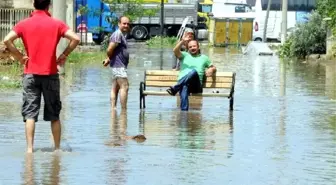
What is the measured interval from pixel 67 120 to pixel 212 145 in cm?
325

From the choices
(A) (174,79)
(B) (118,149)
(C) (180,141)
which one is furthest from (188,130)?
(A) (174,79)

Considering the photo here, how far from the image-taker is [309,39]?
38562 mm

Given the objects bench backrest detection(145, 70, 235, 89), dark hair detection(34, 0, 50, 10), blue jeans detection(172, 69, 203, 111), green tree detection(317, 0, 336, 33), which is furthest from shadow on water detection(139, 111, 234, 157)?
green tree detection(317, 0, 336, 33)

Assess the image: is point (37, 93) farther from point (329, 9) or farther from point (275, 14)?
point (275, 14)

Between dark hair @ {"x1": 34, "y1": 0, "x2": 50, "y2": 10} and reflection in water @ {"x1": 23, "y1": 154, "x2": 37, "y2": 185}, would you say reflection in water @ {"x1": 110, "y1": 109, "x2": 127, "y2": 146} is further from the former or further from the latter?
dark hair @ {"x1": 34, "y1": 0, "x2": 50, "y2": 10}

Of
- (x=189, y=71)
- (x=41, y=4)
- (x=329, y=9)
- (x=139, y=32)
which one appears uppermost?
(x=41, y=4)

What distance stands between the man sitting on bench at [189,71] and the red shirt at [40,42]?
574 cm

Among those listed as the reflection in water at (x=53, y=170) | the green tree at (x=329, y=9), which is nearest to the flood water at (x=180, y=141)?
the reflection in water at (x=53, y=170)

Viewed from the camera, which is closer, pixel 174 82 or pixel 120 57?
pixel 120 57

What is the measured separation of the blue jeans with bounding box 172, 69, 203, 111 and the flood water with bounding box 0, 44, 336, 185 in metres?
0.31

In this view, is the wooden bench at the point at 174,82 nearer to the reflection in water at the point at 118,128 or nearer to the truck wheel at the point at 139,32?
the reflection in water at the point at 118,128

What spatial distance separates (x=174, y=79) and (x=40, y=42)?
6.62 meters

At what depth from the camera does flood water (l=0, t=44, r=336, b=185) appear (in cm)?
1012

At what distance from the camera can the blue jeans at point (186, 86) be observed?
1673cm
